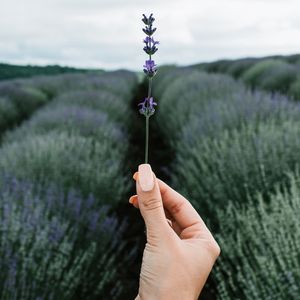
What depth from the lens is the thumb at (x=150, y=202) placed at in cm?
73

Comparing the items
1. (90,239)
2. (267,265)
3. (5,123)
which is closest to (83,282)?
(90,239)

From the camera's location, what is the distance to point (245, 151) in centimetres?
393

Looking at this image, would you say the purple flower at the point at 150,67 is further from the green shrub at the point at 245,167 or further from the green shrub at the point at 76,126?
Answer: the green shrub at the point at 76,126

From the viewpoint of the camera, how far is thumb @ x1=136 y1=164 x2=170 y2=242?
2.40 feet

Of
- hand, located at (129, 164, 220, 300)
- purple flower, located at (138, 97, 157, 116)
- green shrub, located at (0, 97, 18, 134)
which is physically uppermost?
purple flower, located at (138, 97, 157, 116)

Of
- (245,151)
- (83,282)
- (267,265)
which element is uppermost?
(245,151)

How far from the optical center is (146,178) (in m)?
0.73

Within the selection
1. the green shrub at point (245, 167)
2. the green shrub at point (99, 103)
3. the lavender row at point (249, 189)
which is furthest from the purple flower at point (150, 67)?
the green shrub at point (99, 103)

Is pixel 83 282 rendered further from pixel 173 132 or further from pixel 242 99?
pixel 173 132

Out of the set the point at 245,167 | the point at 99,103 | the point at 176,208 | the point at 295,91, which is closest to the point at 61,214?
the point at 245,167

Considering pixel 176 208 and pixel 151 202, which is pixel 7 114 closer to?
pixel 176 208

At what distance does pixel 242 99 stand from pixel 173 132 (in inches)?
101

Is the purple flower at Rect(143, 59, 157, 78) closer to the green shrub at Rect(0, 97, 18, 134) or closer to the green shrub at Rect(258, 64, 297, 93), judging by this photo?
the green shrub at Rect(0, 97, 18, 134)

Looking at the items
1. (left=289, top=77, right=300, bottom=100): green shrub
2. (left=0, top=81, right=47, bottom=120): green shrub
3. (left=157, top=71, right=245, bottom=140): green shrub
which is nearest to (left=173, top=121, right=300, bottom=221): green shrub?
(left=157, top=71, right=245, bottom=140): green shrub
